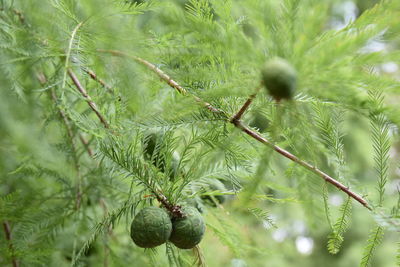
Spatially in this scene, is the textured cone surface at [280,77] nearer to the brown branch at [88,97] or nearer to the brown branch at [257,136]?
the brown branch at [257,136]

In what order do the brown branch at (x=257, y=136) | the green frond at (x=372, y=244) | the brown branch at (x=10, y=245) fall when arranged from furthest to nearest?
the brown branch at (x=10, y=245)
the green frond at (x=372, y=244)
the brown branch at (x=257, y=136)

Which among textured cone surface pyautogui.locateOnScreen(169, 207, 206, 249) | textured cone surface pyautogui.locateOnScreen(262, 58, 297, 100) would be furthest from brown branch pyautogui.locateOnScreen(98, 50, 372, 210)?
textured cone surface pyautogui.locateOnScreen(169, 207, 206, 249)

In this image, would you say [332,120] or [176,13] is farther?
[332,120]

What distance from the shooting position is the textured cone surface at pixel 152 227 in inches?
39.2

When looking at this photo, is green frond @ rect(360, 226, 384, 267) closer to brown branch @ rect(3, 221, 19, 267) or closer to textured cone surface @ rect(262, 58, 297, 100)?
textured cone surface @ rect(262, 58, 297, 100)

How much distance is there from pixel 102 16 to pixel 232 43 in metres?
0.24

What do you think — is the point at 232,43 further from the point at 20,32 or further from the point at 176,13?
the point at 20,32

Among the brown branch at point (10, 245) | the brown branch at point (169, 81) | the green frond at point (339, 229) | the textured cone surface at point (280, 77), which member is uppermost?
the textured cone surface at point (280, 77)

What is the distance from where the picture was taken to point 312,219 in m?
0.88

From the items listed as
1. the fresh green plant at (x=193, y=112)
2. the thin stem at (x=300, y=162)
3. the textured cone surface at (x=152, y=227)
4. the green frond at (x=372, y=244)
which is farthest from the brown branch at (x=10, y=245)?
the green frond at (x=372, y=244)

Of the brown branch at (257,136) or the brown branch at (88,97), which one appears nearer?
the brown branch at (257,136)

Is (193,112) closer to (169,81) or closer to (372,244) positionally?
(169,81)

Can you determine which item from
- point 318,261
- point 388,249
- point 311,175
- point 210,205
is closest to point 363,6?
point 388,249

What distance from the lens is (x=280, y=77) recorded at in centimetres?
62
